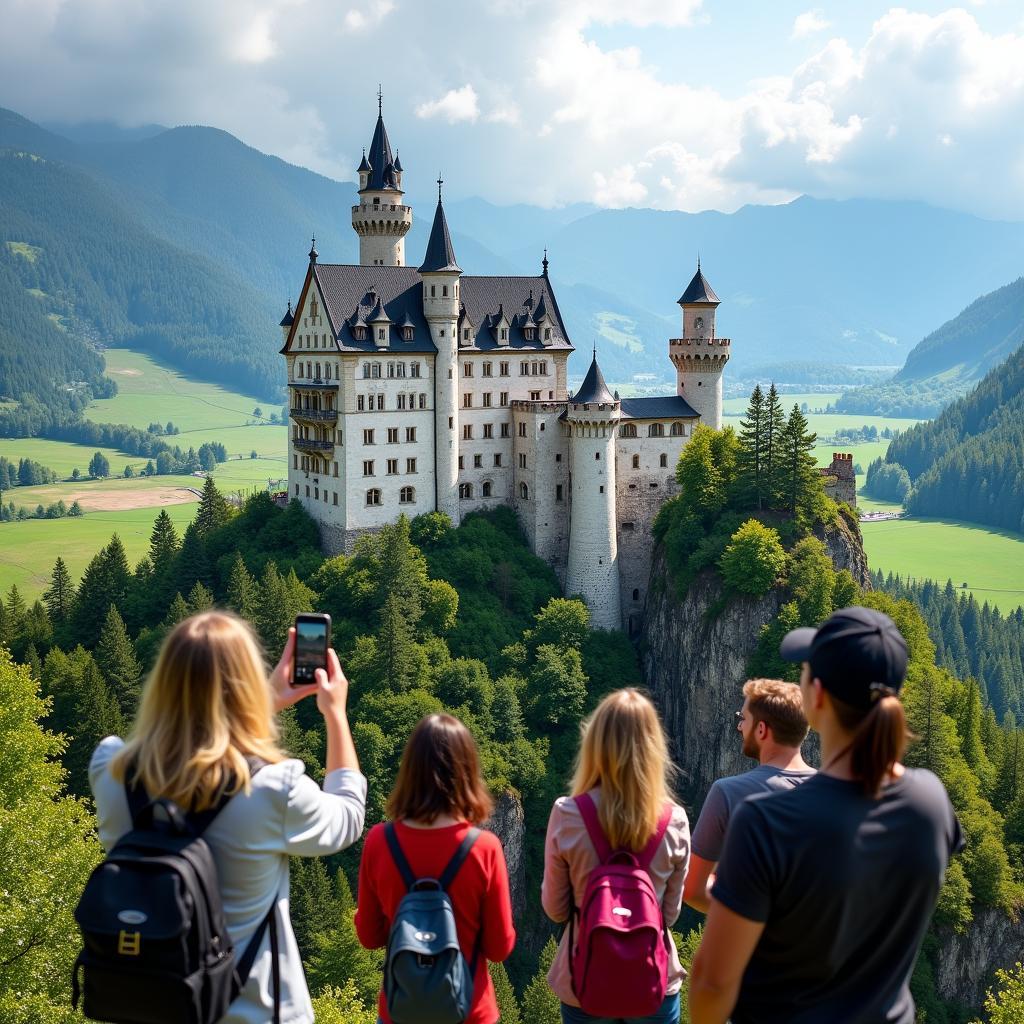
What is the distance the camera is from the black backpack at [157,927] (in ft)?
29.8

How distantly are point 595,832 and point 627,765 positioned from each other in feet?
2.45

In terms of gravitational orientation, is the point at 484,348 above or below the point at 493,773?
above

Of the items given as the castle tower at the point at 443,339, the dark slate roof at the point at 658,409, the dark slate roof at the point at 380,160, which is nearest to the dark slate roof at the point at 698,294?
the dark slate roof at the point at 658,409

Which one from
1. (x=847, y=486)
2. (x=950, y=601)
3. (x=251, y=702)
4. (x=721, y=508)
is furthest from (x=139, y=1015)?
(x=950, y=601)

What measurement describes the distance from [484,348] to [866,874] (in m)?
72.5

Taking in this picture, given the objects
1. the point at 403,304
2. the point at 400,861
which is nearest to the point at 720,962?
the point at 400,861

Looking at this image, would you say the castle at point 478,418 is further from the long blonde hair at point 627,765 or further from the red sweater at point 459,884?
the long blonde hair at point 627,765

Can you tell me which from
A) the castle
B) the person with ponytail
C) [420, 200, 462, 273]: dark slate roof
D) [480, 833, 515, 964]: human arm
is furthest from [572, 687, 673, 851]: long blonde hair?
[420, 200, 462, 273]: dark slate roof

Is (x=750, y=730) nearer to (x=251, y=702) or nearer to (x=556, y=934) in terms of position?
(x=251, y=702)

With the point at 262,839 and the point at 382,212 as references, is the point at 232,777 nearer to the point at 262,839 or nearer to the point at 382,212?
the point at 262,839

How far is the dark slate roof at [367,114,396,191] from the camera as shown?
87.9 m

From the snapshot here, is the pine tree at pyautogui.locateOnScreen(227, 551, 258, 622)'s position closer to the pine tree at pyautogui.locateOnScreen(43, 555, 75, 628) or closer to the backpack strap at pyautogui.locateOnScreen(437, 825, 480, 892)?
the pine tree at pyautogui.locateOnScreen(43, 555, 75, 628)

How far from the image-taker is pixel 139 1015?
9414 mm

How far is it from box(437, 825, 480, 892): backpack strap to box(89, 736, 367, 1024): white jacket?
1.08m
